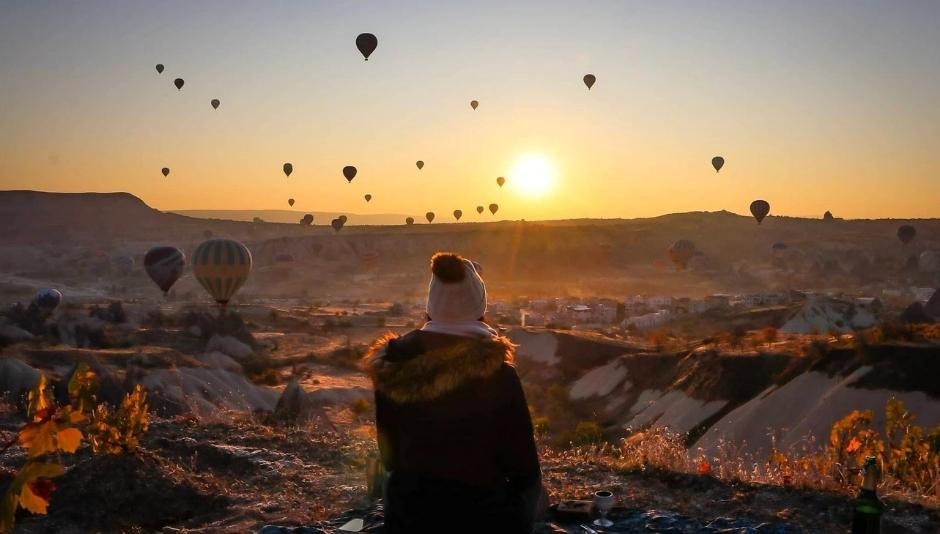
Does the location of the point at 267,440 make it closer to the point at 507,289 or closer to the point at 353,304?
the point at 353,304

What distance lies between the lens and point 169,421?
423 inches

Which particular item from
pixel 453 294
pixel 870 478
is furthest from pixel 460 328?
pixel 870 478

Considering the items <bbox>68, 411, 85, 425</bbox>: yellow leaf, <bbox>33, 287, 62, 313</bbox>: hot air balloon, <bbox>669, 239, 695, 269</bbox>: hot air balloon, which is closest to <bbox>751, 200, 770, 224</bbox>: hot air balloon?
<bbox>669, 239, 695, 269</bbox>: hot air balloon

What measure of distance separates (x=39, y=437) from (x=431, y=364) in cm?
168

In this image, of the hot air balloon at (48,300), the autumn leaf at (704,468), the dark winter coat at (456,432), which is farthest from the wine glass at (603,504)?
the hot air balloon at (48,300)

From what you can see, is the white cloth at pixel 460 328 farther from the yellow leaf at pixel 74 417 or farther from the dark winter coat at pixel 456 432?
the yellow leaf at pixel 74 417

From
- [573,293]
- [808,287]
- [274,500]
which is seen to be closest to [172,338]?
[274,500]

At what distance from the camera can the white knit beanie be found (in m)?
3.85

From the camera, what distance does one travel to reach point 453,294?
3859mm

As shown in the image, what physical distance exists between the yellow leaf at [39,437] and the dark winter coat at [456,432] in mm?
1588

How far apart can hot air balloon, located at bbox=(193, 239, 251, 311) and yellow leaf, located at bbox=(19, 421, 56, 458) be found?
140 feet

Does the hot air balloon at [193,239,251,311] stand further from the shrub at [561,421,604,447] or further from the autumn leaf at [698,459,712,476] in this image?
the autumn leaf at [698,459,712,476]

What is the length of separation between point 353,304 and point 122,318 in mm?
28804

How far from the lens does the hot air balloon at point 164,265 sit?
54219mm
